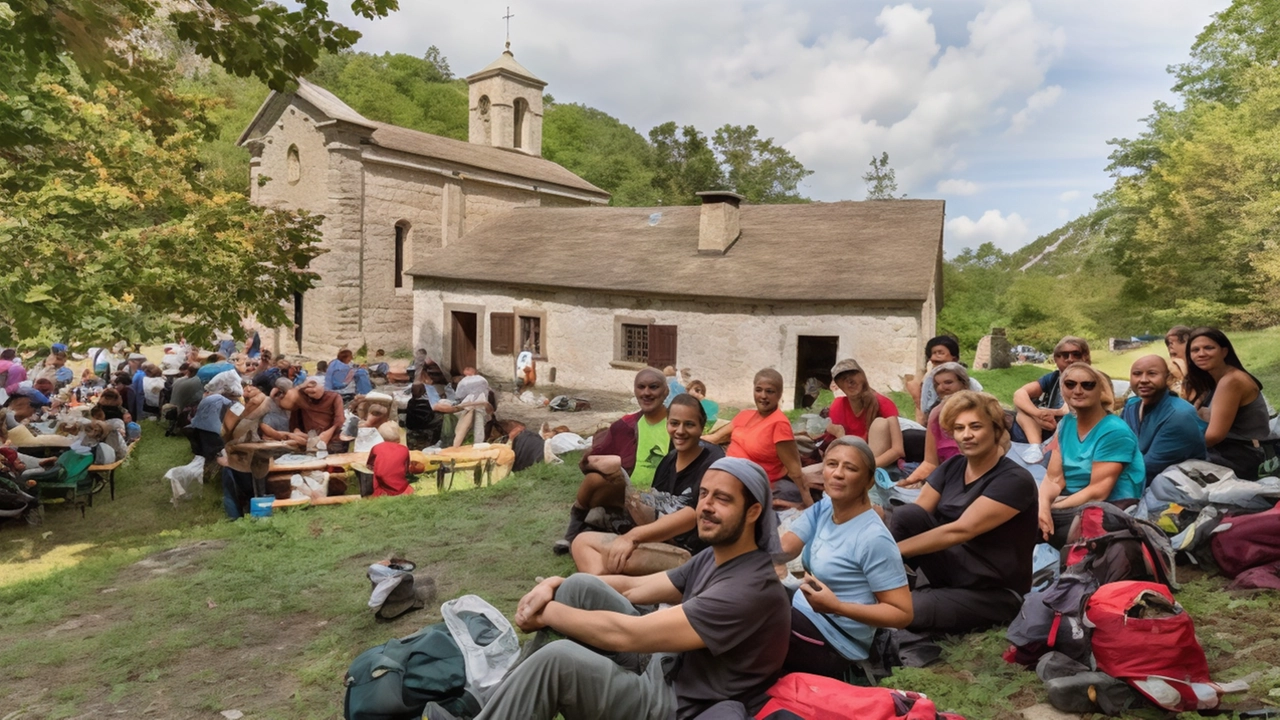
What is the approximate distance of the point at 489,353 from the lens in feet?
72.4

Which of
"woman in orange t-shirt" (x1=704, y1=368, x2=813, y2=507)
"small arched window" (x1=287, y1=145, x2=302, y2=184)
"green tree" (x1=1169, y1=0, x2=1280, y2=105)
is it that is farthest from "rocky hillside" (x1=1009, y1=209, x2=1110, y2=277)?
"woman in orange t-shirt" (x1=704, y1=368, x2=813, y2=507)

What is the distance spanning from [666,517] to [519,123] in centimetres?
3313

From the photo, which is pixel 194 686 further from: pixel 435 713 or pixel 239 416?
pixel 239 416

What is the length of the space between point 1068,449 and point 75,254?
27.9 feet

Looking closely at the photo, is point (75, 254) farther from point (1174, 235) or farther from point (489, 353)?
point (1174, 235)

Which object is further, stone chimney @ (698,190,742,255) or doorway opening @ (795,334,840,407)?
stone chimney @ (698,190,742,255)

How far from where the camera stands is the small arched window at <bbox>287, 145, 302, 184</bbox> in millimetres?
25531

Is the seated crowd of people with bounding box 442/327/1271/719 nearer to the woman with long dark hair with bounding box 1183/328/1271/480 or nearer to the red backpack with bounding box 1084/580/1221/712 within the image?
the woman with long dark hair with bounding box 1183/328/1271/480

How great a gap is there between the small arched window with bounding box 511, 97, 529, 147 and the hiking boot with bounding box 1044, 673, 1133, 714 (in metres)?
34.2

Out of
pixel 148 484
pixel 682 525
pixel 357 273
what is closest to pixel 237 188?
pixel 357 273

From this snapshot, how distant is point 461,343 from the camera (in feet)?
75.2

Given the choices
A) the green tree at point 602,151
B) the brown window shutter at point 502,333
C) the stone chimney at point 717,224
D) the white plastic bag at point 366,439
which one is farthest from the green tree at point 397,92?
the white plastic bag at point 366,439

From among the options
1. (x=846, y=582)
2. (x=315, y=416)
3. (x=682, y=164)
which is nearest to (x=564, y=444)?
(x=315, y=416)

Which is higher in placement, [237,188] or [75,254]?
[237,188]
